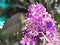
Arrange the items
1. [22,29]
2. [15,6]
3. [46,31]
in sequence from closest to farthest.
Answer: [46,31] → [22,29] → [15,6]

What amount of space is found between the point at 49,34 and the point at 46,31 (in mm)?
20

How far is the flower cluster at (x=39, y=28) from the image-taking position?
1.05 metres

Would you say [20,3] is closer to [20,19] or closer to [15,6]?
[15,6]

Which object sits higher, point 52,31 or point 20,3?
point 20,3

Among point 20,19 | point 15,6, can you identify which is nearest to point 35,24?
point 20,19

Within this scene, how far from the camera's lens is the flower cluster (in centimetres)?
105

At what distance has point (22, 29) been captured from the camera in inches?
45.4

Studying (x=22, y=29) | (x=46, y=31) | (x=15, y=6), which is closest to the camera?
(x=46, y=31)

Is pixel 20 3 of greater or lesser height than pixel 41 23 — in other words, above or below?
above

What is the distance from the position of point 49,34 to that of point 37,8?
0.45ft

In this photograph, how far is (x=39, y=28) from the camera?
1.05 meters

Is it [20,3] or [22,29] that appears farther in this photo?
[20,3]

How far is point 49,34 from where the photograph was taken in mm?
1053

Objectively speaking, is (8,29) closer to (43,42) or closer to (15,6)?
(43,42)
